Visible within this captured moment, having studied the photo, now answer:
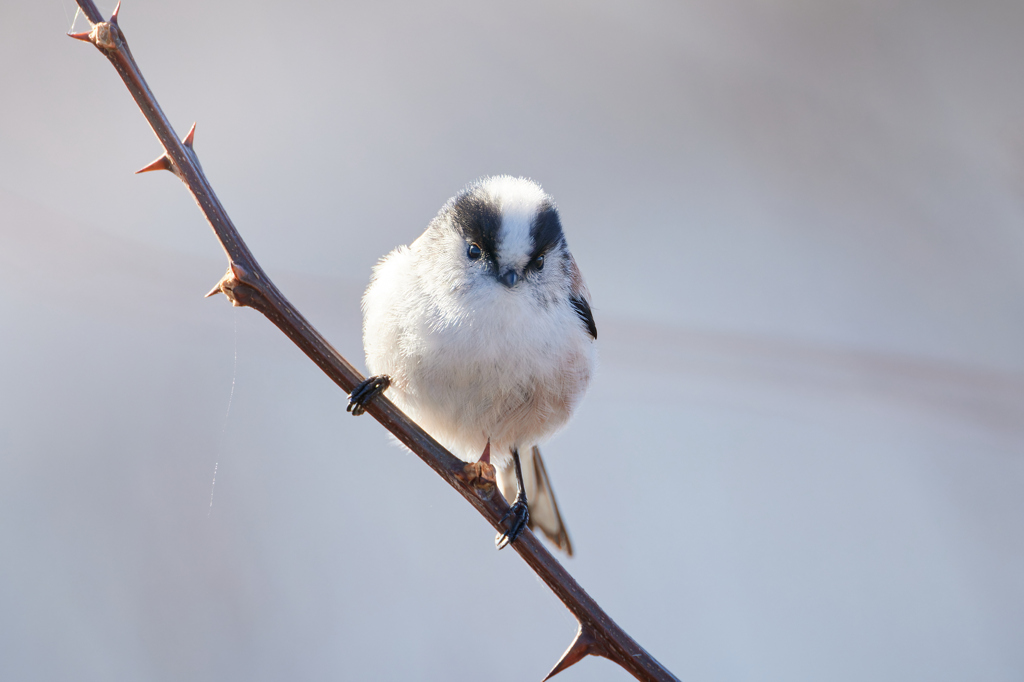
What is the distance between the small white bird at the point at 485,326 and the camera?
992mm

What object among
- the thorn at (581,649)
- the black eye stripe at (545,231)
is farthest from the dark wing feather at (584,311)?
the thorn at (581,649)

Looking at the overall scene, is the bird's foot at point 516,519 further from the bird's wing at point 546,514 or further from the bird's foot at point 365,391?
the bird's foot at point 365,391

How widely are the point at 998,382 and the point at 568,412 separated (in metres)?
1.30

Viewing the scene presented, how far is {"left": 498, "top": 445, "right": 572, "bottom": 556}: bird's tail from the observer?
4.12 ft

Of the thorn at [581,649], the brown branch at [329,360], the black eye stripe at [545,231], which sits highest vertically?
the black eye stripe at [545,231]

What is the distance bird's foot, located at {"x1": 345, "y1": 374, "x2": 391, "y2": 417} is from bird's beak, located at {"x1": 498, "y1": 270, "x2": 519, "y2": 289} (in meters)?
0.24

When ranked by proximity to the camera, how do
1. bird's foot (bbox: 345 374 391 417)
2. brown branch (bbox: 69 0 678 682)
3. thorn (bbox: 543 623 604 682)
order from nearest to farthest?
brown branch (bbox: 69 0 678 682)
thorn (bbox: 543 623 604 682)
bird's foot (bbox: 345 374 391 417)

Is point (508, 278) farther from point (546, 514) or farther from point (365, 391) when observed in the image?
point (546, 514)

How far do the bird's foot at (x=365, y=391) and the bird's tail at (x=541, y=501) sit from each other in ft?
1.07

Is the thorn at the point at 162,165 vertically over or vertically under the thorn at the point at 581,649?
over

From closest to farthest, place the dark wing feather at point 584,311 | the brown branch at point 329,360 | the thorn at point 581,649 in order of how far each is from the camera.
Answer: the brown branch at point 329,360, the thorn at point 581,649, the dark wing feather at point 584,311

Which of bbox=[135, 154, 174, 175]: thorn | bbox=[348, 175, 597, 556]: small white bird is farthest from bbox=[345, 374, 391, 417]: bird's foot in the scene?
bbox=[135, 154, 174, 175]: thorn

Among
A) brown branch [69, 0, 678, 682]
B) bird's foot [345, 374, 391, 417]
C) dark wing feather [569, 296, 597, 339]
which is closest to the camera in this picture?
brown branch [69, 0, 678, 682]

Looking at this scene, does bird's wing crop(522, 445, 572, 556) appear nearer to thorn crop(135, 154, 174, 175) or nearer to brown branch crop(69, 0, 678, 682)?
brown branch crop(69, 0, 678, 682)
